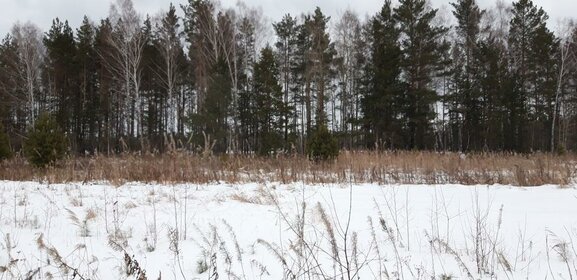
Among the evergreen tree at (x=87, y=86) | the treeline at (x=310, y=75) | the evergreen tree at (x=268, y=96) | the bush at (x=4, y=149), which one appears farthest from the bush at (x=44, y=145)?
the evergreen tree at (x=87, y=86)

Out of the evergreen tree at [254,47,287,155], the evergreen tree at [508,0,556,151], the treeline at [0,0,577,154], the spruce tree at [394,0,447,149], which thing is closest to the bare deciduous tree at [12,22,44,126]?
the treeline at [0,0,577,154]

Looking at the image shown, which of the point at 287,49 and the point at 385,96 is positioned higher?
the point at 287,49

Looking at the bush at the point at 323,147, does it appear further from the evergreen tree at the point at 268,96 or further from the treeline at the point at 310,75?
the evergreen tree at the point at 268,96

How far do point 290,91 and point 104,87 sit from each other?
46.3 ft

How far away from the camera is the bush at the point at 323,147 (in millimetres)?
10094

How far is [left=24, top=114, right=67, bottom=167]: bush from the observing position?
991cm

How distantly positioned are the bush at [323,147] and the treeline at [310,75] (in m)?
8.64

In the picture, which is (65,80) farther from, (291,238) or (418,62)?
(291,238)

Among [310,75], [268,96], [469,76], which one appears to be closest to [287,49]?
[310,75]

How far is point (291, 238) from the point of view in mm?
2943

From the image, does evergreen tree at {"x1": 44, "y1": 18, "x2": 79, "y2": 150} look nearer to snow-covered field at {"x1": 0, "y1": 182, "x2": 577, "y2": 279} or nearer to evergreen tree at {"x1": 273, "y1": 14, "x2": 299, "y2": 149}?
evergreen tree at {"x1": 273, "y1": 14, "x2": 299, "y2": 149}

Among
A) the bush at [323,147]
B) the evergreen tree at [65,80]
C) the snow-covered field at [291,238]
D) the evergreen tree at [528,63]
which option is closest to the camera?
the snow-covered field at [291,238]

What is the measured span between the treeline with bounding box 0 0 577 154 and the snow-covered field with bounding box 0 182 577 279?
48.4 ft

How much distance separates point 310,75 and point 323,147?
1465 centimetres
